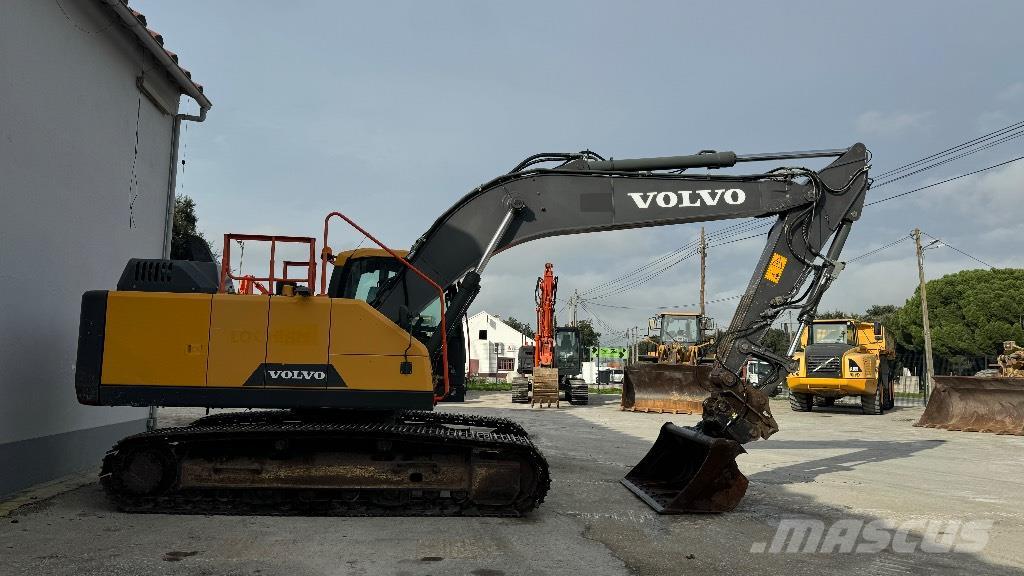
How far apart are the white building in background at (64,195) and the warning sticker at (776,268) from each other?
7831 mm

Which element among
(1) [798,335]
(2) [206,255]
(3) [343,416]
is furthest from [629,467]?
(2) [206,255]

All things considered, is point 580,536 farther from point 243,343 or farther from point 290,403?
point 243,343

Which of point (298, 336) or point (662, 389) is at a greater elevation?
point (298, 336)

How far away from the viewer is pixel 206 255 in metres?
7.55

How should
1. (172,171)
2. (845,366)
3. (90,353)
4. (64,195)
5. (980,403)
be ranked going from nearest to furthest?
(90,353) < (64,195) < (172,171) < (980,403) < (845,366)

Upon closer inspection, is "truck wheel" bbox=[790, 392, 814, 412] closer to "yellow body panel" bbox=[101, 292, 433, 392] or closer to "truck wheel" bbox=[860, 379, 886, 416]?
"truck wheel" bbox=[860, 379, 886, 416]

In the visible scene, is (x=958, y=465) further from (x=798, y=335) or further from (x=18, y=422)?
(x=18, y=422)

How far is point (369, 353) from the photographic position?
6.65m

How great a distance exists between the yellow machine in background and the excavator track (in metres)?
15.1

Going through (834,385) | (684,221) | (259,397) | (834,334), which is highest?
(684,221)

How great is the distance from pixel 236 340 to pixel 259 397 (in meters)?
0.56

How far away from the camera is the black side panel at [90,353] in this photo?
6551 mm

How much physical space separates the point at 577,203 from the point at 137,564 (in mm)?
5308

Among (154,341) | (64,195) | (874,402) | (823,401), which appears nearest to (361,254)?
(154,341)
